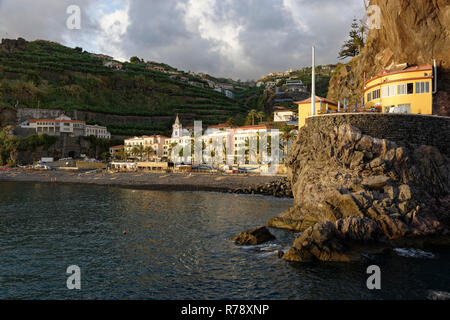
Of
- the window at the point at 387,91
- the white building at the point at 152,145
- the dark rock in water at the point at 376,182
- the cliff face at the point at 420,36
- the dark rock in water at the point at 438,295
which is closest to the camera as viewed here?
the dark rock in water at the point at 438,295

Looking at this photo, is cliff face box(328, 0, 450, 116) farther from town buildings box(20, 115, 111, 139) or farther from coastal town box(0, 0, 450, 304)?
town buildings box(20, 115, 111, 139)

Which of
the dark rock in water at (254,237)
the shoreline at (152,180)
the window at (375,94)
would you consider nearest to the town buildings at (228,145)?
the shoreline at (152,180)

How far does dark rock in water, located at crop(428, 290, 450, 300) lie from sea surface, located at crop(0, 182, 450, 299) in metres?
0.32

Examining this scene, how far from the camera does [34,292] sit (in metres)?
16.3

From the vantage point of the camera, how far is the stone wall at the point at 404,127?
29.9 meters

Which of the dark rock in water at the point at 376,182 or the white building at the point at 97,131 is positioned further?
the white building at the point at 97,131

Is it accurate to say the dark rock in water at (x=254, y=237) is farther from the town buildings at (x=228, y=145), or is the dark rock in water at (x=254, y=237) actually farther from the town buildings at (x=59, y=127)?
the town buildings at (x=59, y=127)

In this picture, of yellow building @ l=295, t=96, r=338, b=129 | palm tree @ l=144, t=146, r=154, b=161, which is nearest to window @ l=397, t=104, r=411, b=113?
yellow building @ l=295, t=96, r=338, b=129

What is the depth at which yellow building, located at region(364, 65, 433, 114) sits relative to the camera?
33.7 metres

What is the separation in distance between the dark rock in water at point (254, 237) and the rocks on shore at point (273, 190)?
2334cm

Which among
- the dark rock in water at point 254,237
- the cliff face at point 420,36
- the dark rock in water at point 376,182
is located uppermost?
the cliff face at point 420,36

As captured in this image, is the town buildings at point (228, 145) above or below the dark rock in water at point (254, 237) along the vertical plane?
above

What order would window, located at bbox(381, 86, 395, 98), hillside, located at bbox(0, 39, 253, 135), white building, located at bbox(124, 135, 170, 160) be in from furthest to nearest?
hillside, located at bbox(0, 39, 253, 135)
white building, located at bbox(124, 135, 170, 160)
window, located at bbox(381, 86, 395, 98)
